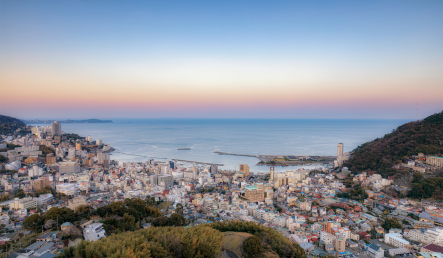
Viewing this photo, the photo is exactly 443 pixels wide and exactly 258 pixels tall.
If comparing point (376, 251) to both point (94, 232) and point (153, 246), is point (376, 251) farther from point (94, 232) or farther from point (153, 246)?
point (94, 232)

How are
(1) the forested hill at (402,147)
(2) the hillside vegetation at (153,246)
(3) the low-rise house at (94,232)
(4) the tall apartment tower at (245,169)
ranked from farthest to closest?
(4) the tall apartment tower at (245,169) < (1) the forested hill at (402,147) < (3) the low-rise house at (94,232) < (2) the hillside vegetation at (153,246)

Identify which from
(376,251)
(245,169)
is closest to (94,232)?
(376,251)

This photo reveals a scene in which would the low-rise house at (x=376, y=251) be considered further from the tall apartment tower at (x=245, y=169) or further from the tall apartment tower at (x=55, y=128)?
the tall apartment tower at (x=55, y=128)

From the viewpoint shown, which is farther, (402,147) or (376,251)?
(402,147)

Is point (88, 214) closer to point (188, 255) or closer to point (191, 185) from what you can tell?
point (188, 255)

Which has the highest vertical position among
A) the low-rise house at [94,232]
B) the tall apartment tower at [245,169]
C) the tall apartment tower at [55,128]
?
the tall apartment tower at [55,128]

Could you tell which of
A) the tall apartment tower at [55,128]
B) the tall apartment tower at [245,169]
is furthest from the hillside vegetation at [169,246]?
the tall apartment tower at [55,128]

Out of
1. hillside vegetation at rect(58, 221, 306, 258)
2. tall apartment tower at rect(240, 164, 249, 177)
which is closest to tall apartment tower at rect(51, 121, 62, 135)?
tall apartment tower at rect(240, 164, 249, 177)

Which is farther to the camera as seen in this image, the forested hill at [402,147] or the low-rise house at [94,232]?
the forested hill at [402,147]

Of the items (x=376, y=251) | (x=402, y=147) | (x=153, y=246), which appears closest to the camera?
(x=153, y=246)
